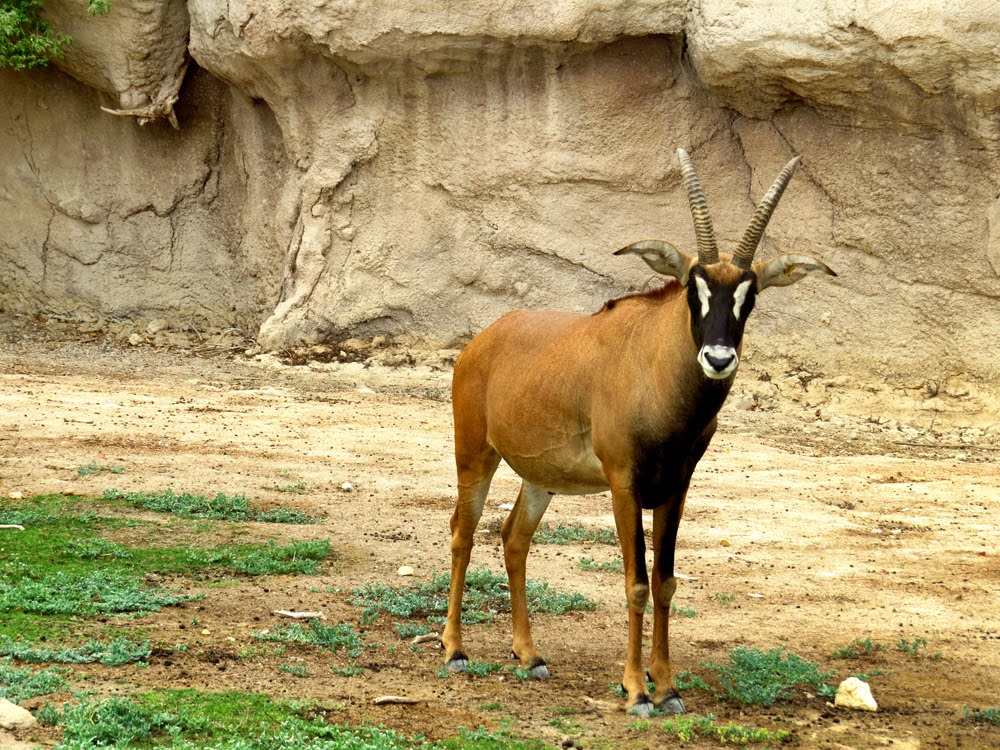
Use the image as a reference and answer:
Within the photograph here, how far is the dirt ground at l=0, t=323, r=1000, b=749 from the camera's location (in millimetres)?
5648

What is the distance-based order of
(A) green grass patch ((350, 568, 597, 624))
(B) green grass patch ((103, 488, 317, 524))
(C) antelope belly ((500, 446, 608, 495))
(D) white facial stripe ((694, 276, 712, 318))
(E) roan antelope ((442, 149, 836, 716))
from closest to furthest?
(D) white facial stripe ((694, 276, 712, 318)) < (E) roan antelope ((442, 149, 836, 716)) < (C) antelope belly ((500, 446, 608, 495)) < (A) green grass patch ((350, 568, 597, 624)) < (B) green grass patch ((103, 488, 317, 524))

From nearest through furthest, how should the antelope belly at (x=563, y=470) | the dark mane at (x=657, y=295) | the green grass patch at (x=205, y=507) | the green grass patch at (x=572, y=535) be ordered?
the dark mane at (x=657, y=295) < the antelope belly at (x=563, y=470) < the green grass patch at (x=205, y=507) < the green grass patch at (x=572, y=535)

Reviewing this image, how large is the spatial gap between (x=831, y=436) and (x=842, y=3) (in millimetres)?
4500

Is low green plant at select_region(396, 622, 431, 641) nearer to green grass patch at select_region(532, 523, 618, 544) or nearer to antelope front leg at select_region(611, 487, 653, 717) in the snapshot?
antelope front leg at select_region(611, 487, 653, 717)

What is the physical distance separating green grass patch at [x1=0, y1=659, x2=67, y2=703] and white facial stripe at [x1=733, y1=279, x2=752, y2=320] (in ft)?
10.4

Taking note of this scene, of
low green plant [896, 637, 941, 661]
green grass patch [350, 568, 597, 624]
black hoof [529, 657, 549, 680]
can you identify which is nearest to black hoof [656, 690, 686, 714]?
black hoof [529, 657, 549, 680]

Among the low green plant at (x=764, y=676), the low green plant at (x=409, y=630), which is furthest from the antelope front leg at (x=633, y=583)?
the low green plant at (x=409, y=630)

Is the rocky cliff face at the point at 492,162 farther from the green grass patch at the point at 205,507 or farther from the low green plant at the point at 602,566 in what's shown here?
the green grass patch at the point at 205,507

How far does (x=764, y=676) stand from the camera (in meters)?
6.02

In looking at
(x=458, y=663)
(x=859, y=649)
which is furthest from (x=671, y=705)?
(x=859, y=649)

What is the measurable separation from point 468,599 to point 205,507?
2.36 metres

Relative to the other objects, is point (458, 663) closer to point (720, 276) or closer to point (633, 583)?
point (633, 583)

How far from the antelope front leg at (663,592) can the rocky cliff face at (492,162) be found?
880 cm

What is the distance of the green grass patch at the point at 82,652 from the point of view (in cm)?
543
